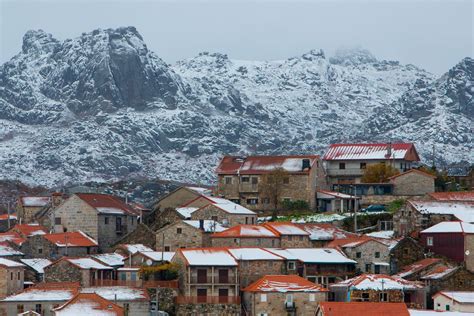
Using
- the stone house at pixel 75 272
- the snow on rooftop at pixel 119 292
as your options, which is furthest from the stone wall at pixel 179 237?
the snow on rooftop at pixel 119 292

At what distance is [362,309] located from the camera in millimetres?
97562

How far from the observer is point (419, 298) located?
10512cm

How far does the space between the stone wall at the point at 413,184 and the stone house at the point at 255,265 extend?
2888cm

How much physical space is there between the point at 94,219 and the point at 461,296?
35.3 metres

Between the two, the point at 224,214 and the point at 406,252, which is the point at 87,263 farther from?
the point at 406,252

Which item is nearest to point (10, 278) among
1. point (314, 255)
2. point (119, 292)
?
point (119, 292)

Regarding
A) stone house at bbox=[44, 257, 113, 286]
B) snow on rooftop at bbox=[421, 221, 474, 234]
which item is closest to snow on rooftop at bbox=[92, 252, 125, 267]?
stone house at bbox=[44, 257, 113, 286]

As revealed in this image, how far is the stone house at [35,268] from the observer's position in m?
113

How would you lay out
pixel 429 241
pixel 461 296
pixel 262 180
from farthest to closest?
pixel 262 180
pixel 429 241
pixel 461 296

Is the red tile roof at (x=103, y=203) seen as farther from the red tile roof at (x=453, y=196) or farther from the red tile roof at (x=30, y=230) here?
the red tile roof at (x=453, y=196)

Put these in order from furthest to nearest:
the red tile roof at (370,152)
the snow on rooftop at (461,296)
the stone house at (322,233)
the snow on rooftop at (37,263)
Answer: the red tile roof at (370,152) → the stone house at (322,233) → the snow on rooftop at (37,263) → the snow on rooftop at (461,296)

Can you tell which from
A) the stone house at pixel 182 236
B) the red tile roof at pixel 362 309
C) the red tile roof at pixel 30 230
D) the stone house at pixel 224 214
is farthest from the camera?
the red tile roof at pixel 30 230

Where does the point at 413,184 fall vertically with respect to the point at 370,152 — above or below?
below

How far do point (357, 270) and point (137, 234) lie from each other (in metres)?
19.3
